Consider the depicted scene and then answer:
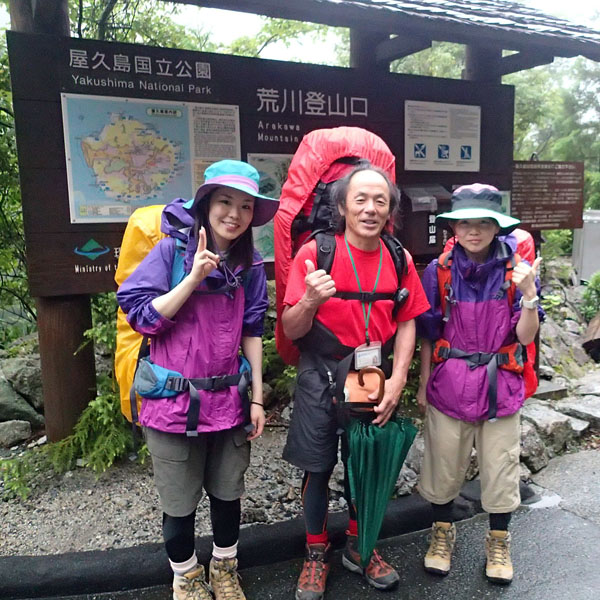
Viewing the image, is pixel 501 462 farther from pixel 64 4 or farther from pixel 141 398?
pixel 64 4

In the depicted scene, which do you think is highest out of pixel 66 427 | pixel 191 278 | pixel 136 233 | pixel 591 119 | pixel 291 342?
pixel 591 119

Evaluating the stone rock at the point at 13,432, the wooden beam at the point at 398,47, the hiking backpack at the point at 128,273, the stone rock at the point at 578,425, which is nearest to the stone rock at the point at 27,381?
the stone rock at the point at 13,432

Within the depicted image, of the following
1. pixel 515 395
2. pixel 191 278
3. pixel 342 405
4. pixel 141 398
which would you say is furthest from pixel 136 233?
pixel 515 395

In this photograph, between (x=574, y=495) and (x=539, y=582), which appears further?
(x=574, y=495)

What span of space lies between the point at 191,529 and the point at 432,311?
1.63 m

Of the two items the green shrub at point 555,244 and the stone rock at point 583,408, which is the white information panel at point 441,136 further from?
the green shrub at point 555,244

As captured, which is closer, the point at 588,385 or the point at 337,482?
the point at 337,482

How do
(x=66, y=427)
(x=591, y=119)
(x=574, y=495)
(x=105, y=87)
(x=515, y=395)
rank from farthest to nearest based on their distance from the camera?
(x=591, y=119)
(x=574, y=495)
(x=66, y=427)
(x=105, y=87)
(x=515, y=395)

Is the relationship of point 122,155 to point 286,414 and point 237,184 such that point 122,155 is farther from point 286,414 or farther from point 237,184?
point 286,414

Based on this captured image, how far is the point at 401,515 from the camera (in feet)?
11.6

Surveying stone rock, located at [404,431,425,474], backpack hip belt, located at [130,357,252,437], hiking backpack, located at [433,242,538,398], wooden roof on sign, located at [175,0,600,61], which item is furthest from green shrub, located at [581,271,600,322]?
backpack hip belt, located at [130,357,252,437]

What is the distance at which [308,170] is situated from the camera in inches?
113

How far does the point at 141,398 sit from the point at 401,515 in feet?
6.42

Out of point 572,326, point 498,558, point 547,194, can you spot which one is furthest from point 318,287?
point 572,326
